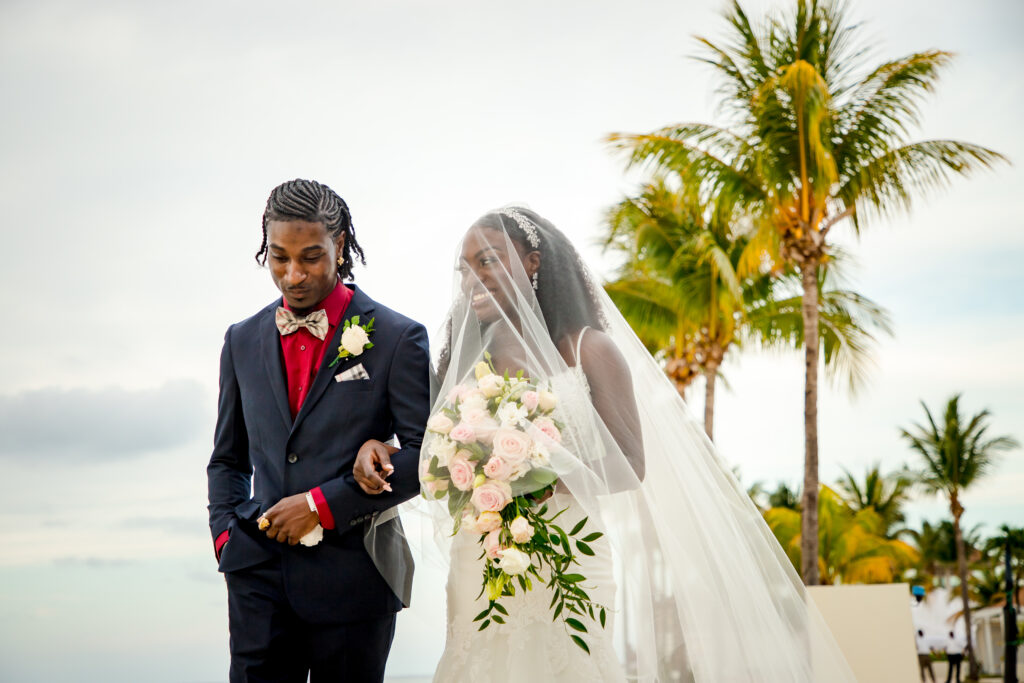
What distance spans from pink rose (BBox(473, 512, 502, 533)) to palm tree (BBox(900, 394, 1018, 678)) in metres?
34.1

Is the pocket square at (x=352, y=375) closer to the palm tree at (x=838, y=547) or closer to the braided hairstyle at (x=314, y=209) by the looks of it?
the braided hairstyle at (x=314, y=209)

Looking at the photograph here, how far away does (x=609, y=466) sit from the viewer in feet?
9.28

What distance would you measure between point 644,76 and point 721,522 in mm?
12128

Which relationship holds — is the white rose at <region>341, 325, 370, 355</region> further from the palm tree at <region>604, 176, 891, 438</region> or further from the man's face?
the palm tree at <region>604, 176, 891, 438</region>

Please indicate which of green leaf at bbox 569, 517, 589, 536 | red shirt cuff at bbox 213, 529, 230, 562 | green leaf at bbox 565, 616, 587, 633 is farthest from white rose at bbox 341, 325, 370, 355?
green leaf at bbox 565, 616, 587, 633

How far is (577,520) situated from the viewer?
288cm

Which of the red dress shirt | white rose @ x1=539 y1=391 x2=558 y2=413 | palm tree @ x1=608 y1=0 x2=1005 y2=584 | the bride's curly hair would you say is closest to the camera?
white rose @ x1=539 y1=391 x2=558 y2=413

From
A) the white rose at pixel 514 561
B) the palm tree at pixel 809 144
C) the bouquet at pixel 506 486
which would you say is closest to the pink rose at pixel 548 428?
the bouquet at pixel 506 486

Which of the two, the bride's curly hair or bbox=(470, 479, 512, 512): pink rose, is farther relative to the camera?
the bride's curly hair

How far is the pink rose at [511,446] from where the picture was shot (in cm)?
261

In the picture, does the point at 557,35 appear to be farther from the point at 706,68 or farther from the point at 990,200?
the point at 990,200

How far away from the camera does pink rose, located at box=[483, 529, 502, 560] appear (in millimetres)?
2658

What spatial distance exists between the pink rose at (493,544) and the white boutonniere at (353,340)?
2.28 feet

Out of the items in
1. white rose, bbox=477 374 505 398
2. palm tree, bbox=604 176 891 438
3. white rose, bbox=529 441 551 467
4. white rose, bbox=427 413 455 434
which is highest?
palm tree, bbox=604 176 891 438
